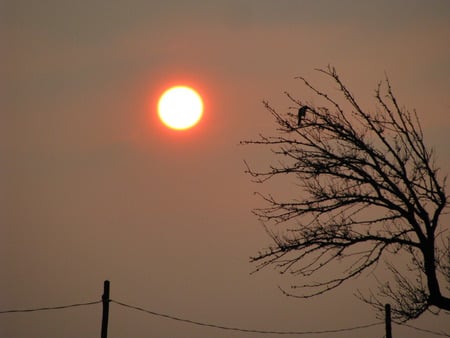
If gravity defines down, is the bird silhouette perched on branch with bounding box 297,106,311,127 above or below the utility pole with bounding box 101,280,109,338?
above

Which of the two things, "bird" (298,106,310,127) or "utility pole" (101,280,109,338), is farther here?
"utility pole" (101,280,109,338)

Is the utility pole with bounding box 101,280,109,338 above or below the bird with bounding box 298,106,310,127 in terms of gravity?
below

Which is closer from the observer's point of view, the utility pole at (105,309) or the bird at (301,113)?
the bird at (301,113)

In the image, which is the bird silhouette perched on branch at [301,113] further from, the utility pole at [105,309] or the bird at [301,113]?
the utility pole at [105,309]

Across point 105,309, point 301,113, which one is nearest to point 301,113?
point 301,113

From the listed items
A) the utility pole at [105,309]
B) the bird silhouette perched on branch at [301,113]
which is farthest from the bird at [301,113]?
the utility pole at [105,309]

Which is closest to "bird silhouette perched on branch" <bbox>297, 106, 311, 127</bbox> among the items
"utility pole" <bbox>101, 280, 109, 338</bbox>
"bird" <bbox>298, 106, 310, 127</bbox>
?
"bird" <bbox>298, 106, 310, 127</bbox>

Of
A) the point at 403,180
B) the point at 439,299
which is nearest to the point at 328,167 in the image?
the point at 403,180

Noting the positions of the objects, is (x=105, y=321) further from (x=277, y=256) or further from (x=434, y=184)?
(x=434, y=184)

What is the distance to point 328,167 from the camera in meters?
10.9

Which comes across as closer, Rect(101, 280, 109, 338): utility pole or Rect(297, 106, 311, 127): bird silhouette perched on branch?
Rect(297, 106, 311, 127): bird silhouette perched on branch

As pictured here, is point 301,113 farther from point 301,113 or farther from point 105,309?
point 105,309

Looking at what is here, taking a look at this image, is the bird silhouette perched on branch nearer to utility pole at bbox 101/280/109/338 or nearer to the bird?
the bird

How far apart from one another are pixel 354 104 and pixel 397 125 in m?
0.74
